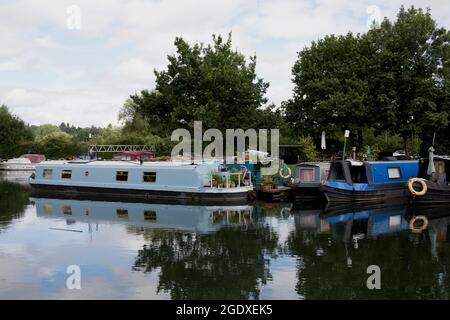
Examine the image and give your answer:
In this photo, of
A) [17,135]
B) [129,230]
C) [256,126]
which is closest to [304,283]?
[129,230]

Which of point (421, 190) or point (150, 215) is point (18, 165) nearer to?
point (150, 215)

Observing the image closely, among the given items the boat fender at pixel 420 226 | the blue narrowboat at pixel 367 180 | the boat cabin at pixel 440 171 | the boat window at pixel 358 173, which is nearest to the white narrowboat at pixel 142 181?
the blue narrowboat at pixel 367 180

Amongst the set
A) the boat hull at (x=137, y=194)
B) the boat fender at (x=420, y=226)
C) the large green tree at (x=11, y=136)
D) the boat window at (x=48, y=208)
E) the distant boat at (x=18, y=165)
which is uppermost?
the large green tree at (x=11, y=136)

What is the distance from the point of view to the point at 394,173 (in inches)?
1082

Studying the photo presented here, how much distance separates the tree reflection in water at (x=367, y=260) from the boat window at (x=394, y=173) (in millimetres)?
7125

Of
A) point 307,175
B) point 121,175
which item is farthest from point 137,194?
point 307,175

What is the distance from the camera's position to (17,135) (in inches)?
2616

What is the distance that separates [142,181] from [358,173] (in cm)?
1217

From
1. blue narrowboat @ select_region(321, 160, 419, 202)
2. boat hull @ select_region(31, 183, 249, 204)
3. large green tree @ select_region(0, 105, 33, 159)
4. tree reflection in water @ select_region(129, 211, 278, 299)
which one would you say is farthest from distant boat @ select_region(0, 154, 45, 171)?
tree reflection in water @ select_region(129, 211, 278, 299)

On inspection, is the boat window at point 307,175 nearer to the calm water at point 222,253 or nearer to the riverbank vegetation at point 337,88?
the calm water at point 222,253

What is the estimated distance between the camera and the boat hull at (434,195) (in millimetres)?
24734

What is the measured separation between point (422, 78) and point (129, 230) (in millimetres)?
24765

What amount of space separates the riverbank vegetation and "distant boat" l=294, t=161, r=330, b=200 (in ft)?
26.4
